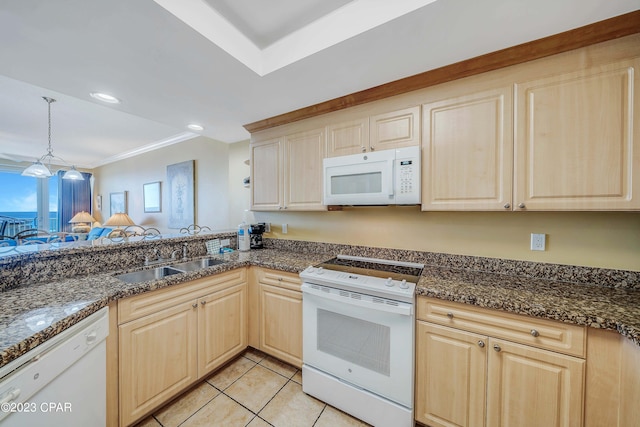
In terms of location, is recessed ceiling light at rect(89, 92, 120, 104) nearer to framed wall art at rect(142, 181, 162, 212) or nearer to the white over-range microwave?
the white over-range microwave


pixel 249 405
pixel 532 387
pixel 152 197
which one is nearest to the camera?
pixel 532 387

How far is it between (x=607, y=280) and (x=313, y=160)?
209cm

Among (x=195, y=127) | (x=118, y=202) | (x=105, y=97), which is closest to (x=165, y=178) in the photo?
(x=118, y=202)

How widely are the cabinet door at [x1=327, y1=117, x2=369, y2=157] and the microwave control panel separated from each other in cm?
32

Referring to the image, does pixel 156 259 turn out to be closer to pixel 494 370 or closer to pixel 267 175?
pixel 267 175

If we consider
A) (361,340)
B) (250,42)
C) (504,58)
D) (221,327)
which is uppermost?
(250,42)

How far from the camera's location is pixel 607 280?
4.47 ft

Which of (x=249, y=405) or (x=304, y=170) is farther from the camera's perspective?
(x=304, y=170)

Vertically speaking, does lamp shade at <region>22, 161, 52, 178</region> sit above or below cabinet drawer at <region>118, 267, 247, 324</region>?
above

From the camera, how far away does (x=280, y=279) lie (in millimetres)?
1921

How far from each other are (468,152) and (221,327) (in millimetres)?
2211

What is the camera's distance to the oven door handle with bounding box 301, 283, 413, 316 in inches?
52.2

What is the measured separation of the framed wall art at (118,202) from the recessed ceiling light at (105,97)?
4011 millimetres

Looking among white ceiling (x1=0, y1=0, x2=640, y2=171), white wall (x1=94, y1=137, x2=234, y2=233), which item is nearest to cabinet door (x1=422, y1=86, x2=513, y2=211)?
white ceiling (x1=0, y1=0, x2=640, y2=171)
